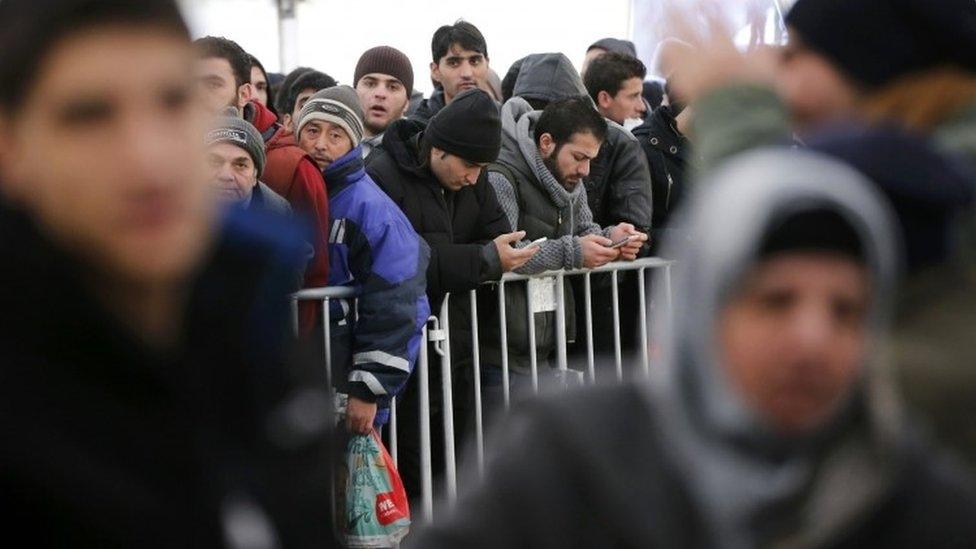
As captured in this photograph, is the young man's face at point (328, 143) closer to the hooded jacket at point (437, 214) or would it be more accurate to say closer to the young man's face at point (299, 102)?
the hooded jacket at point (437, 214)

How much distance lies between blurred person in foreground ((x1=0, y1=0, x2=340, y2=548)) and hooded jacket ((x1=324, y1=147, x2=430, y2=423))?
455 cm

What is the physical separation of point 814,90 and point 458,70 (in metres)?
6.06

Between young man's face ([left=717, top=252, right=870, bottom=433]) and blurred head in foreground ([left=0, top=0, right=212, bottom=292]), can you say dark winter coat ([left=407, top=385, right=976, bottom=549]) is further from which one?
blurred head in foreground ([left=0, top=0, right=212, bottom=292])

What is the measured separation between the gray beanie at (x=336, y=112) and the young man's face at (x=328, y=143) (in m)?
0.02


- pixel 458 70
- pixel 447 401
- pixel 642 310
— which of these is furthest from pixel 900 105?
pixel 458 70

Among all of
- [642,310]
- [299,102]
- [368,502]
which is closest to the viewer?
[368,502]

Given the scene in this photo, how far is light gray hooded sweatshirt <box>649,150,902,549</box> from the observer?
A: 1.90 m

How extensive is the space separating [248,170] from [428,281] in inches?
43.0

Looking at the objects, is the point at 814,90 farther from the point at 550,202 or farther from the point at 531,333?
the point at 550,202

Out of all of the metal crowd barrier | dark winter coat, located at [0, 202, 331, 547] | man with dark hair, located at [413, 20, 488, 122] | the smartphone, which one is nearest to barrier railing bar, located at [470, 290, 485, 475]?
the metal crowd barrier

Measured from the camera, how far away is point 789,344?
195 centimetres

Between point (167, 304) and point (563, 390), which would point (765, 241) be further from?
point (167, 304)

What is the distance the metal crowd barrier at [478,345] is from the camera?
7031mm

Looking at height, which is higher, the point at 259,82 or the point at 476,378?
the point at 259,82
